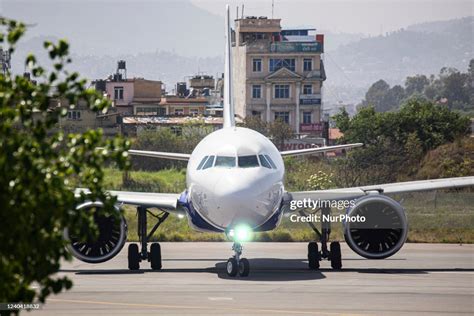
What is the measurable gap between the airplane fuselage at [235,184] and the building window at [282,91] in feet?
416

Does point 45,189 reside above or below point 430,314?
above

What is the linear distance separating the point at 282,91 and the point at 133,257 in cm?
12783

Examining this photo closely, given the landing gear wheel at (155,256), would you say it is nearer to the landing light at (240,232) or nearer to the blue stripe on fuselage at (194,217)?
the blue stripe on fuselage at (194,217)

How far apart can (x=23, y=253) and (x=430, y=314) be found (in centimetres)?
1195

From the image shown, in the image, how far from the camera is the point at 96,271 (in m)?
29.5

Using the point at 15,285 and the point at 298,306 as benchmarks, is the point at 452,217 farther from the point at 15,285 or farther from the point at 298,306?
the point at 15,285

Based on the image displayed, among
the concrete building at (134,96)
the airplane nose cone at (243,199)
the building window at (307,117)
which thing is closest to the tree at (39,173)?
the airplane nose cone at (243,199)

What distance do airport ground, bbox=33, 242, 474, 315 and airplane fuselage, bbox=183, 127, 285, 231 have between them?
4.51 ft

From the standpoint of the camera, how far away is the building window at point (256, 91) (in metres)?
158

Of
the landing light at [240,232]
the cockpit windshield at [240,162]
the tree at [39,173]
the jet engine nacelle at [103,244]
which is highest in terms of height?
the tree at [39,173]

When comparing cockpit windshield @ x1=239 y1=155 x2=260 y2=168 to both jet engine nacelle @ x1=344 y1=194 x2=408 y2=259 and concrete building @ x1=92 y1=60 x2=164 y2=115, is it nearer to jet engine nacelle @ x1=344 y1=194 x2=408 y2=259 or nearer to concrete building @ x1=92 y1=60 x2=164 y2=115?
jet engine nacelle @ x1=344 y1=194 x2=408 y2=259

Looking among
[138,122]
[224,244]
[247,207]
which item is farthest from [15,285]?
[138,122]

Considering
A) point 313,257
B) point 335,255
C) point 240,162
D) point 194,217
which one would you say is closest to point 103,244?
point 194,217

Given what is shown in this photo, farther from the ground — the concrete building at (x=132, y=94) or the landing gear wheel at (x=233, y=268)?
the concrete building at (x=132, y=94)
